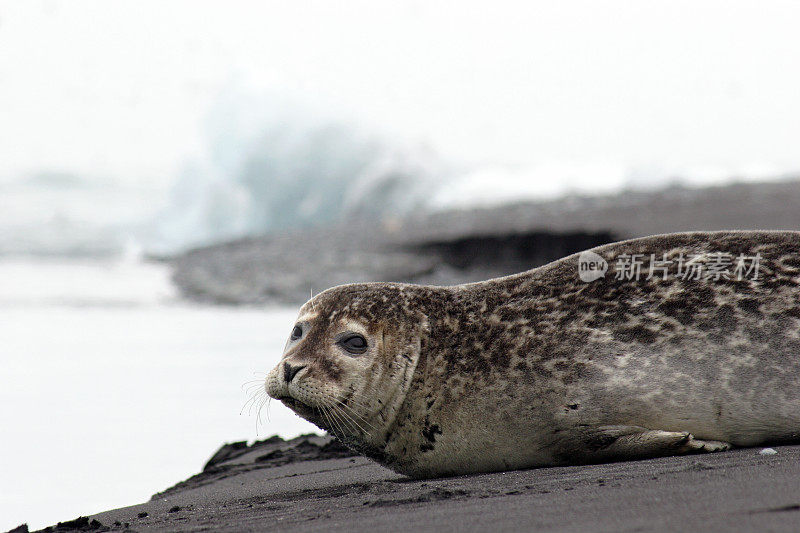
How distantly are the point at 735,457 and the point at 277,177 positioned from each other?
32.6 metres

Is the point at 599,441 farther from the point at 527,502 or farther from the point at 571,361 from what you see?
the point at 527,502

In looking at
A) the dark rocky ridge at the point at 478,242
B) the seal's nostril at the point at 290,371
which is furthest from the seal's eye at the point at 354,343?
the dark rocky ridge at the point at 478,242

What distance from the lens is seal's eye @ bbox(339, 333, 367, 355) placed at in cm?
407

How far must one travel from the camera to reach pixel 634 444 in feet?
11.9

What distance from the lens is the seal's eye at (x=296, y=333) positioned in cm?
424

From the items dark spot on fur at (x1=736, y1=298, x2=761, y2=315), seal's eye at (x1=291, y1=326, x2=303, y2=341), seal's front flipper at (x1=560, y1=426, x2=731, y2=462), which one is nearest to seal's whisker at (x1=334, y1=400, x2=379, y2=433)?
seal's eye at (x1=291, y1=326, x2=303, y2=341)

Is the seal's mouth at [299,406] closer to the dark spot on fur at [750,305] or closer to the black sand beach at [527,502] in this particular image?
the black sand beach at [527,502]

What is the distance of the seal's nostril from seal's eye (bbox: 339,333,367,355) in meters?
0.22

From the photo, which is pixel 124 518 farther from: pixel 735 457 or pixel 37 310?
pixel 37 310

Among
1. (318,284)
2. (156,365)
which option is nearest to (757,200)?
(318,284)

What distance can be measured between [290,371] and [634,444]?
1.46 metres

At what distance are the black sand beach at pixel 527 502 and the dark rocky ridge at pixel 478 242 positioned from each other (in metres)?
10.6

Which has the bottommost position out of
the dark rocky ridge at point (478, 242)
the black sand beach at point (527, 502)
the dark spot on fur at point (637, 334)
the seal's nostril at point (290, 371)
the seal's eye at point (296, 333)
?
the black sand beach at point (527, 502)

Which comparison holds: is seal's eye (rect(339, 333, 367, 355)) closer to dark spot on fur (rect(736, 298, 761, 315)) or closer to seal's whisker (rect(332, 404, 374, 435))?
seal's whisker (rect(332, 404, 374, 435))
